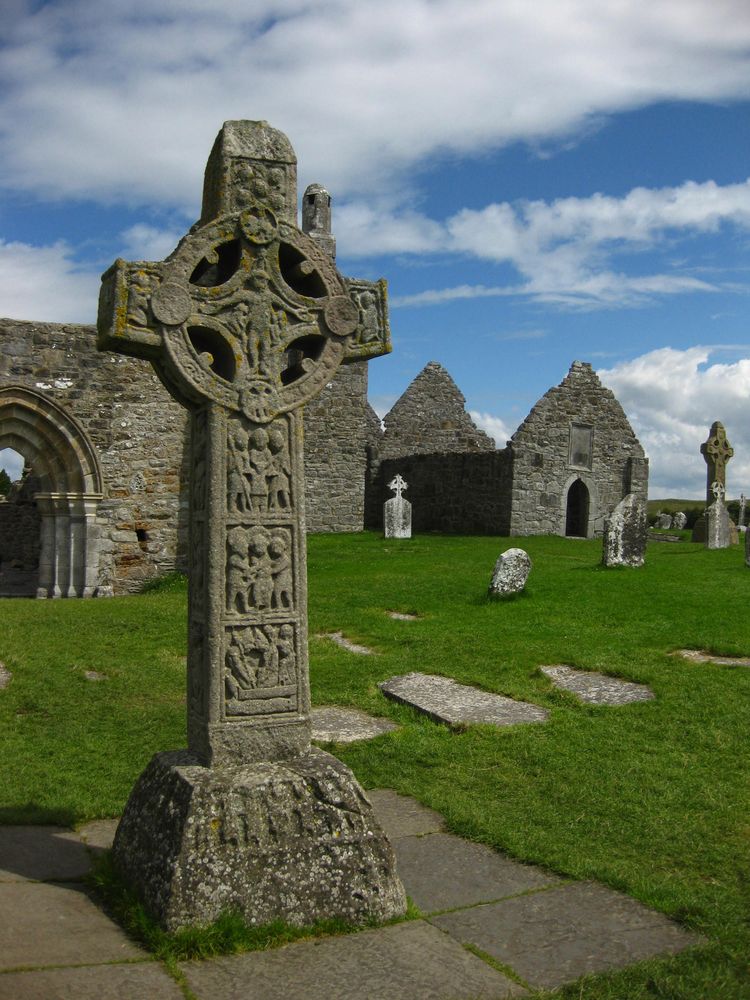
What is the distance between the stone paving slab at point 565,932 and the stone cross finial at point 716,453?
73.6 feet

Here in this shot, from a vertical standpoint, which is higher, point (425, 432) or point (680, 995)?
point (425, 432)

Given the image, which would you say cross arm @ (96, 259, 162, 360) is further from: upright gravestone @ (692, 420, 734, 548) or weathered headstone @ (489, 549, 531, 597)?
upright gravestone @ (692, 420, 734, 548)

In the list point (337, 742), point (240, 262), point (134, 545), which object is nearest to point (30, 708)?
A: point (337, 742)

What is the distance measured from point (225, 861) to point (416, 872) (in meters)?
0.86

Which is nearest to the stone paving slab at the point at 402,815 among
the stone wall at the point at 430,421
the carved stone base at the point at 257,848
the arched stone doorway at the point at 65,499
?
the carved stone base at the point at 257,848

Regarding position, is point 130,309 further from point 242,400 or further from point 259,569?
point 259,569

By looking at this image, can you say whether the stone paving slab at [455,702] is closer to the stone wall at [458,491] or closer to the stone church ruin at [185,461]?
the stone church ruin at [185,461]

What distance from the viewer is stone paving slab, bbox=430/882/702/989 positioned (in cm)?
306

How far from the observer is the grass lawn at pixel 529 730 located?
12.6 feet

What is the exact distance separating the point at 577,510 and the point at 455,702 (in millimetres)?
19282

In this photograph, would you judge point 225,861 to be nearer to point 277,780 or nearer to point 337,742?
point 277,780

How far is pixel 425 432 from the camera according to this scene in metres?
28.2

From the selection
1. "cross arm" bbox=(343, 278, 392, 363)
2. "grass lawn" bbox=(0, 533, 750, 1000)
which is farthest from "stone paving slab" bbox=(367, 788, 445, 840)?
"cross arm" bbox=(343, 278, 392, 363)

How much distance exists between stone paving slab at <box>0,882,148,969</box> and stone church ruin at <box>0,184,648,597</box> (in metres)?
2.53
